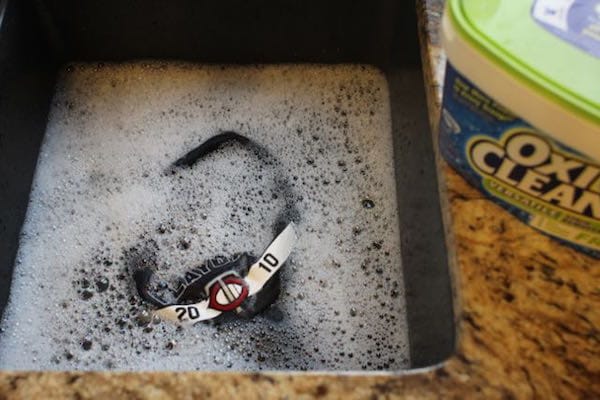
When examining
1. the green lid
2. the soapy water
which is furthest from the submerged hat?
the green lid

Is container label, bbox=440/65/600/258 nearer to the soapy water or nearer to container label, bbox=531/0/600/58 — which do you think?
container label, bbox=531/0/600/58

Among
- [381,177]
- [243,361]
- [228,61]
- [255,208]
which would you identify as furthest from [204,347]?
[228,61]

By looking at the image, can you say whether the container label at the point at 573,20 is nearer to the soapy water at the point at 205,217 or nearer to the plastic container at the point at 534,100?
the plastic container at the point at 534,100

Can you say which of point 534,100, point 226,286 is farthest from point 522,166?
point 226,286

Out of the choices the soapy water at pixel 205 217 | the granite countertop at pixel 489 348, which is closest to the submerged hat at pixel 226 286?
the soapy water at pixel 205 217

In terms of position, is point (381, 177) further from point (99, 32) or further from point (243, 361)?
point (99, 32)

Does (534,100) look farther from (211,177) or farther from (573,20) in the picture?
(211,177)
